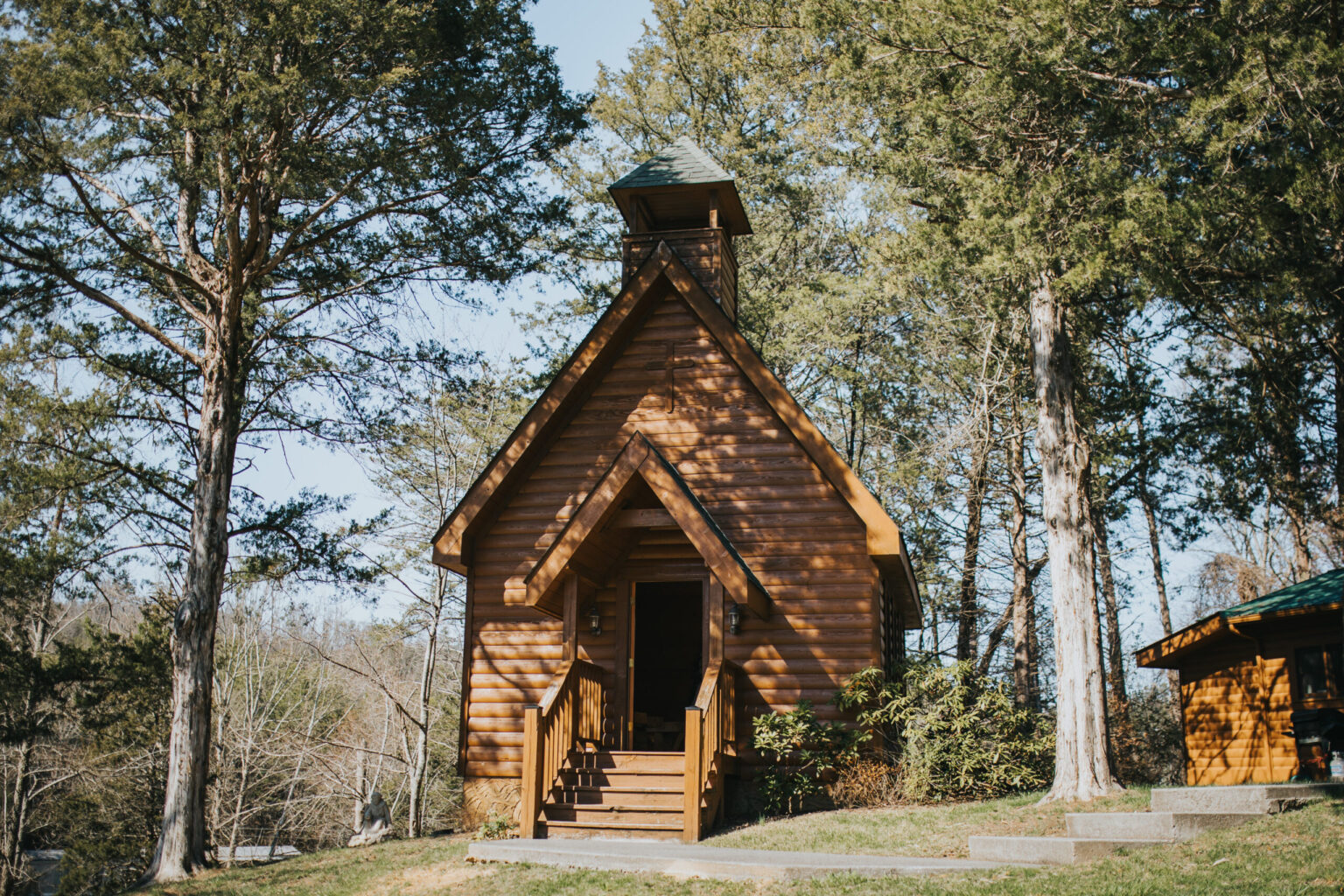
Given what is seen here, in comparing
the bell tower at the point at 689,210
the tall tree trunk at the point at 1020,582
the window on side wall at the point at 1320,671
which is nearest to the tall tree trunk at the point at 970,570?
the tall tree trunk at the point at 1020,582

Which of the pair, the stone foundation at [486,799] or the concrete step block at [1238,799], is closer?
the concrete step block at [1238,799]

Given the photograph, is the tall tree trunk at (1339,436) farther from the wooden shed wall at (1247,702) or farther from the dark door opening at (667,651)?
the dark door opening at (667,651)

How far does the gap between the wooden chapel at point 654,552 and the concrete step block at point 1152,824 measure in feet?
12.7

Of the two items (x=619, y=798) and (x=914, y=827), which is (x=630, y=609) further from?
(x=914, y=827)

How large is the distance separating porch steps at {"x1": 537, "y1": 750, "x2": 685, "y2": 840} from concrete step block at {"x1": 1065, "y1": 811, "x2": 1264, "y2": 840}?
3.96m

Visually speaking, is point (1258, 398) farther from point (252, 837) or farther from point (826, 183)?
point (252, 837)

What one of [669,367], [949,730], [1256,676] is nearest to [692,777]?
[949,730]

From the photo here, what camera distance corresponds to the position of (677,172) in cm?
1572

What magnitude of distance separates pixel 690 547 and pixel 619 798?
3.41 m

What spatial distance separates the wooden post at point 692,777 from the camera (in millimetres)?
10398

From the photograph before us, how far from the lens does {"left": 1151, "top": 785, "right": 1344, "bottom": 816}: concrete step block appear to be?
888 centimetres

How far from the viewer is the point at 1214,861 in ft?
24.6

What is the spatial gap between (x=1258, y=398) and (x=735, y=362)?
8.49 metres

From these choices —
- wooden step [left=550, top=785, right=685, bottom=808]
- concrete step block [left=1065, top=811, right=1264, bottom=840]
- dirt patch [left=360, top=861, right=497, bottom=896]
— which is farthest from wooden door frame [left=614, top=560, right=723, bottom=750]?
concrete step block [left=1065, top=811, right=1264, bottom=840]
